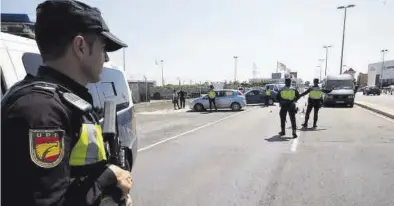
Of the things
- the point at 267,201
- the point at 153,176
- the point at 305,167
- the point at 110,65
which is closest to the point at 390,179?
the point at 305,167

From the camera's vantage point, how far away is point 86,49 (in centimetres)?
170

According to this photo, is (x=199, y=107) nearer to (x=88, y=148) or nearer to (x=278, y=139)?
(x=278, y=139)

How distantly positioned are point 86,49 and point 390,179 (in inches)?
252

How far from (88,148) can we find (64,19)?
1.73 feet

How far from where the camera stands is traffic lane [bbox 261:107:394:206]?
18.3ft

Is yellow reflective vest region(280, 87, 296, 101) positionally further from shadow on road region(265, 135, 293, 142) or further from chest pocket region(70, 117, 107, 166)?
chest pocket region(70, 117, 107, 166)

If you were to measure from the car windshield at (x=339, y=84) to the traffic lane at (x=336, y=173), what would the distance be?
2026 centimetres

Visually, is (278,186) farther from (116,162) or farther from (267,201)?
(116,162)

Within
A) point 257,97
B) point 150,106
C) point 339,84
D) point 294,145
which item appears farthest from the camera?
point 257,97

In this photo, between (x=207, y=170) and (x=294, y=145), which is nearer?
(x=207, y=170)

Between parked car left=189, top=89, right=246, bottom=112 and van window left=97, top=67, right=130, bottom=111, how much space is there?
891 inches

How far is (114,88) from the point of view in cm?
538

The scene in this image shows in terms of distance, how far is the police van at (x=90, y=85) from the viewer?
3.29m

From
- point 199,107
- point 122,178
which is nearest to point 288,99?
point 122,178
